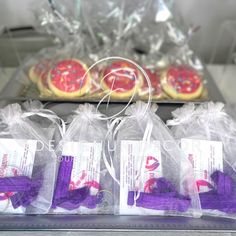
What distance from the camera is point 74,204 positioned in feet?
1.68

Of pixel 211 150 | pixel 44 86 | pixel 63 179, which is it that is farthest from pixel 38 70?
pixel 211 150

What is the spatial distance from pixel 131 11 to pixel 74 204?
0.63 m

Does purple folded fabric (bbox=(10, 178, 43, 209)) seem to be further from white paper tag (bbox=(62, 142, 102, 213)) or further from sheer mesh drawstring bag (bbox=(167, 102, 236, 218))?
sheer mesh drawstring bag (bbox=(167, 102, 236, 218))

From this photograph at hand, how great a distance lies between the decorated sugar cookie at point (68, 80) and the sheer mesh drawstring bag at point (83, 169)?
0.52 feet

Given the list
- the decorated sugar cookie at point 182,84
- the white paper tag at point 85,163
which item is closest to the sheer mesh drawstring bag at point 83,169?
the white paper tag at point 85,163

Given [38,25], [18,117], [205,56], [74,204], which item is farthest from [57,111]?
[205,56]

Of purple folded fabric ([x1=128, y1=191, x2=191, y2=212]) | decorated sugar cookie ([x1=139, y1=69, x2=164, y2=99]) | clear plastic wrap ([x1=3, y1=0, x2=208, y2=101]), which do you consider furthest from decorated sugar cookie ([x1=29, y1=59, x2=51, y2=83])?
purple folded fabric ([x1=128, y1=191, x2=191, y2=212])

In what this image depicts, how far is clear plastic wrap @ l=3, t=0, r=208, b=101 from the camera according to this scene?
2.68 feet

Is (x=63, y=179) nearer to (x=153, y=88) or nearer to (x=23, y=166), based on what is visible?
(x=23, y=166)

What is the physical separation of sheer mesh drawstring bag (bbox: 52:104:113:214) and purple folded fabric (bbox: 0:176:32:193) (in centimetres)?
5

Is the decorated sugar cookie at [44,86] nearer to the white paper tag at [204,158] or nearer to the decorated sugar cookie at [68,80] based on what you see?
the decorated sugar cookie at [68,80]

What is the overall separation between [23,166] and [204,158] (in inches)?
13.2

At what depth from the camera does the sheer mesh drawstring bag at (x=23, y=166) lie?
51 centimetres

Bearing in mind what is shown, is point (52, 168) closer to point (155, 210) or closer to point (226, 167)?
point (155, 210)
